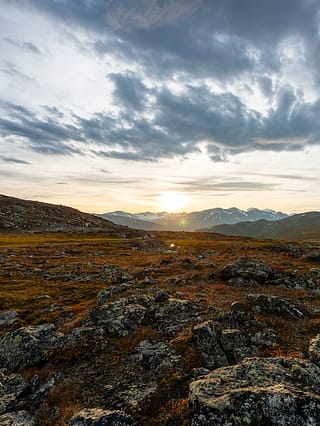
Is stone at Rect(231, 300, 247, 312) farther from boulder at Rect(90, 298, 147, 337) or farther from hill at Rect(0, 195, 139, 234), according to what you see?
hill at Rect(0, 195, 139, 234)

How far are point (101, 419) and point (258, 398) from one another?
21.3 ft

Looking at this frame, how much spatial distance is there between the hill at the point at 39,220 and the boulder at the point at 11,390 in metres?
129

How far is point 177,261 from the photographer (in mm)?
53875

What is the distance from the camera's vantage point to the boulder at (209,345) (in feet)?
49.3

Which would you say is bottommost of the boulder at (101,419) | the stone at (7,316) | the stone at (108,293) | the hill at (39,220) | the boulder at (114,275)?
the stone at (7,316)

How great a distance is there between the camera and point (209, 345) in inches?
635

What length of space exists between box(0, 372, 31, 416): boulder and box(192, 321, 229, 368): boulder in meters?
10.3

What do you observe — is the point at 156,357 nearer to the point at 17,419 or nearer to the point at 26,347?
the point at 17,419

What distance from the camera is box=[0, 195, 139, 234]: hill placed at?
5345 inches

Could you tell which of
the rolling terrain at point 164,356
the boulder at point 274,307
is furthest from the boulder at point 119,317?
the boulder at point 274,307

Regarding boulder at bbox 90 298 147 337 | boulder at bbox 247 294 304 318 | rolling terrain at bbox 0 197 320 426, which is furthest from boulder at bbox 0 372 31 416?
boulder at bbox 247 294 304 318

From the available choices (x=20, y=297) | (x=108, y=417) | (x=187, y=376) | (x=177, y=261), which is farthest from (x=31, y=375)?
(x=177, y=261)

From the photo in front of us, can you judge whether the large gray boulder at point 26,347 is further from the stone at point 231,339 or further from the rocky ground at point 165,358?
the stone at point 231,339

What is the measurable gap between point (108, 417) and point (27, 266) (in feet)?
159
